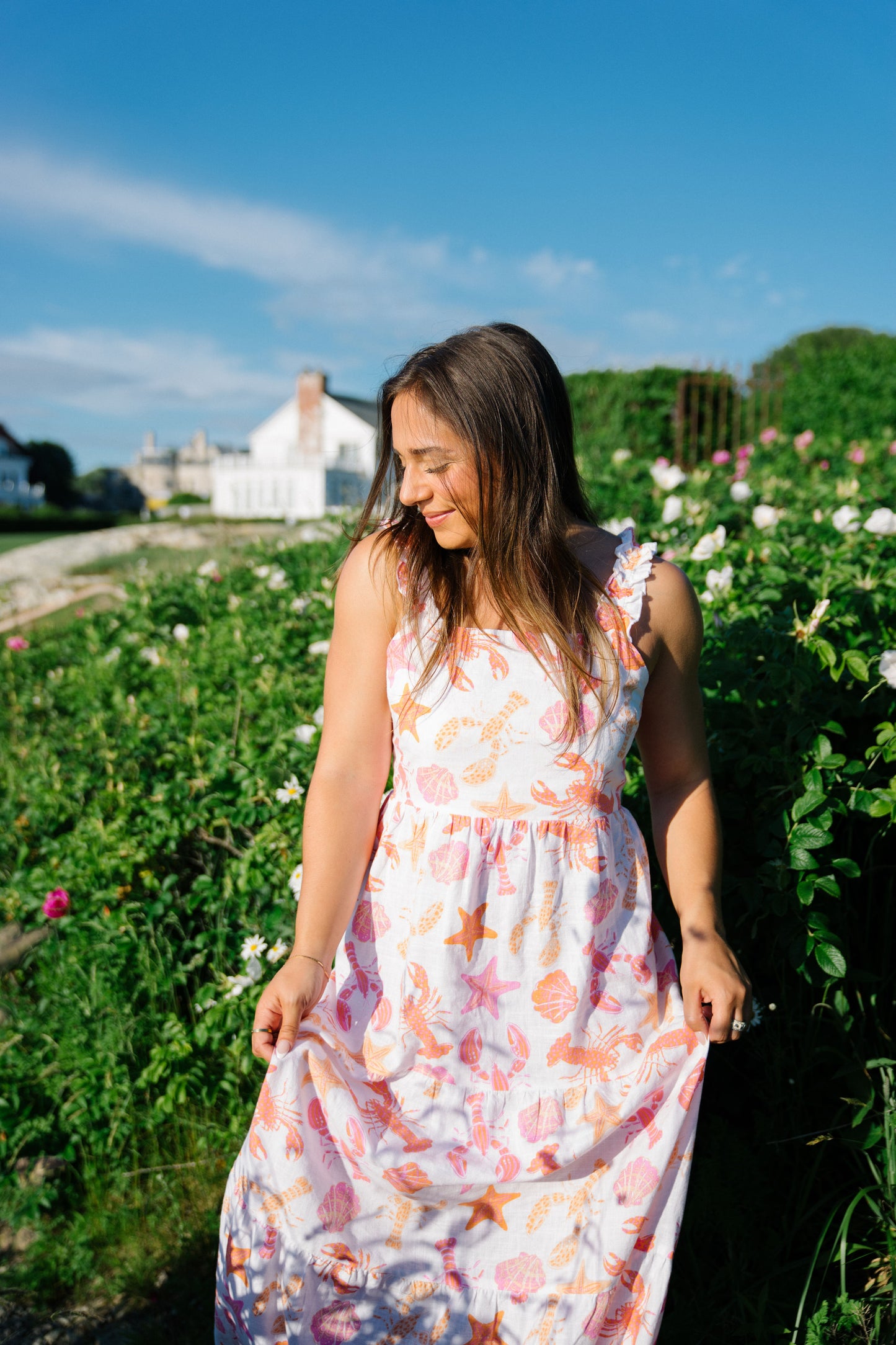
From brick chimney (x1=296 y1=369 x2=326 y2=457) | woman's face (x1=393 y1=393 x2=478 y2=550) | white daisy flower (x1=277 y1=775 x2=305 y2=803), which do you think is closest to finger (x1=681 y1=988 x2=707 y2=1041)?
woman's face (x1=393 y1=393 x2=478 y2=550)

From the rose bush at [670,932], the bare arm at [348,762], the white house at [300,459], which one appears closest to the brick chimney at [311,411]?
the white house at [300,459]

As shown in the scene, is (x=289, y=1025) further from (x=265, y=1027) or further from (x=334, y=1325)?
(x=334, y=1325)

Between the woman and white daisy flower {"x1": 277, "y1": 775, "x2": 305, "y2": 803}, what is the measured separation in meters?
0.97

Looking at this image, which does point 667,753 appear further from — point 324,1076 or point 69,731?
point 69,731

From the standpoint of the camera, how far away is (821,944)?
1.74m

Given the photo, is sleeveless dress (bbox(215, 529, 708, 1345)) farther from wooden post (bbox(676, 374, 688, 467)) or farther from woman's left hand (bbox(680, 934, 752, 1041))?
wooden post (bbox(676, 374, 688, 467))

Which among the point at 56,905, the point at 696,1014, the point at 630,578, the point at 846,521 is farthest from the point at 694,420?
the point at 696,1014

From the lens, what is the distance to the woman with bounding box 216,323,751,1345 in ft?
4.65

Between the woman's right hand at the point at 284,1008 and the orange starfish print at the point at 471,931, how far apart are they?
217 millimetres

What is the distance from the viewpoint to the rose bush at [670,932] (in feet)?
6.14

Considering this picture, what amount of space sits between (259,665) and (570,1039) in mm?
2363

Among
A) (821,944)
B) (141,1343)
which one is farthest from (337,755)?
(141,1343)

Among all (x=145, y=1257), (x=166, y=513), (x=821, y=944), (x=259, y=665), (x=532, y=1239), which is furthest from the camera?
(x=166, y=513)

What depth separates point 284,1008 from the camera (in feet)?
4.72
